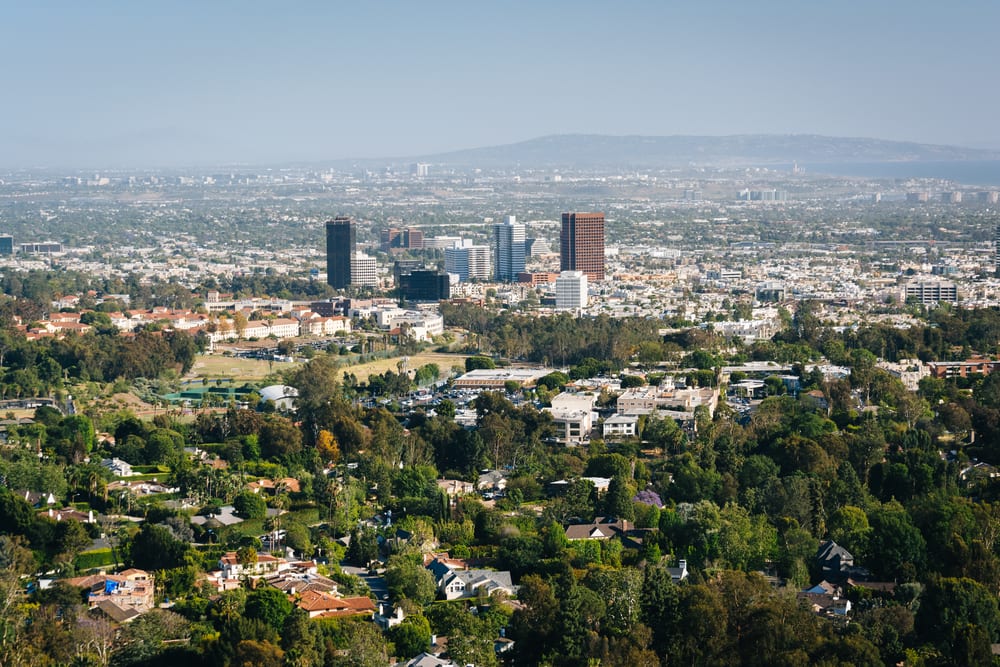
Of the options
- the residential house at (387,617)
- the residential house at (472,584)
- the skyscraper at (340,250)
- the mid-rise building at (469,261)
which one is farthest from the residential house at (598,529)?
the mid-rise building at (469,261)

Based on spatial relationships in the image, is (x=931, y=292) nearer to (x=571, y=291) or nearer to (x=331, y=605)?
(x=571, y=291)

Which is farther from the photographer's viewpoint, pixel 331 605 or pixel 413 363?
pixel 413 363

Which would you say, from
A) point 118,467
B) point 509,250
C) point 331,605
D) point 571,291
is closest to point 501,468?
point 118,467

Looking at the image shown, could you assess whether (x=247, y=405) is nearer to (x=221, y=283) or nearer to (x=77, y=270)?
(x=221, y=283)

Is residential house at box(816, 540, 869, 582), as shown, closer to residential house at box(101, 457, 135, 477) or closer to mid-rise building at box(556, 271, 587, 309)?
residential house at box(101, 457, 135, 477)

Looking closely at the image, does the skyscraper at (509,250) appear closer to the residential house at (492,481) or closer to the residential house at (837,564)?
the residential house at (492,481)

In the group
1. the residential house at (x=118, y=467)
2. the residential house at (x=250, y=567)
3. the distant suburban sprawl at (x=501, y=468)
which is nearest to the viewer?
the distant suburban sprawl at (x=501, y=468)
